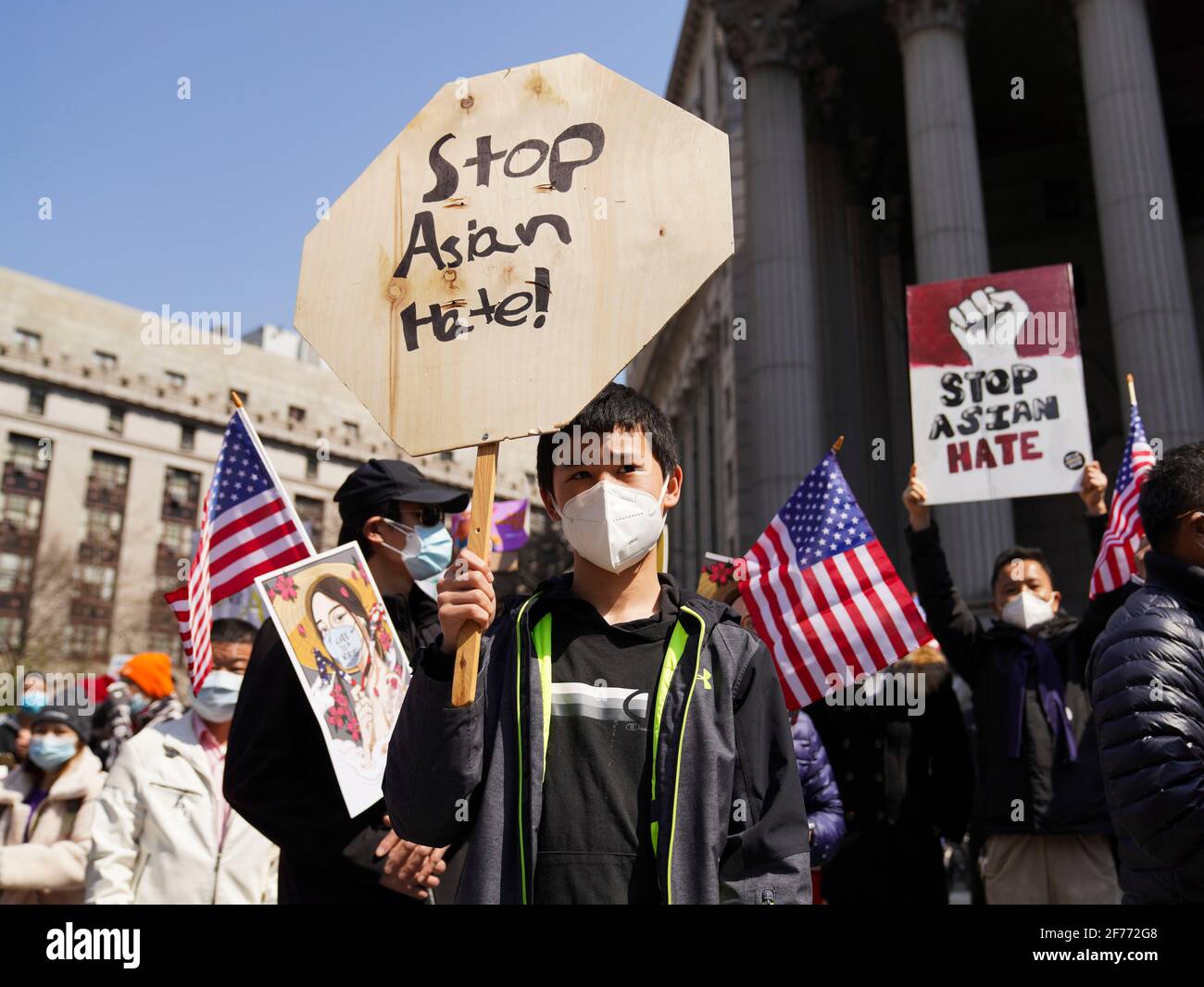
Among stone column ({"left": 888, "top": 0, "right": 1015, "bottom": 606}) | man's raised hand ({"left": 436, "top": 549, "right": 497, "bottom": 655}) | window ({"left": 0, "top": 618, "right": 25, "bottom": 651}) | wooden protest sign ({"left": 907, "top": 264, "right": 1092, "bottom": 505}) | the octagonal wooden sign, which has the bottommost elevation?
man's raised hand ({"left": 436, "top": 549, "right": 497, "bottom": 655})

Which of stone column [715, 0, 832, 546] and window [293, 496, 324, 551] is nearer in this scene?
stone column [715, 0, 832, 546]

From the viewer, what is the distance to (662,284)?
9.20 ft

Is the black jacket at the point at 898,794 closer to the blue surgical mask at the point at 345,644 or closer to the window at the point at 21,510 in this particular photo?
the blue surgical mask at the point at 345,644

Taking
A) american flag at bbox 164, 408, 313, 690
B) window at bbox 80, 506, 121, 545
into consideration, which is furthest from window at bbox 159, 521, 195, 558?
american flag at bbox 164, 408, 313, 690

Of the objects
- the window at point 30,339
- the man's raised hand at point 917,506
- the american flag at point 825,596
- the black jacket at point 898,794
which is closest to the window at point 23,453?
the window at point 30,339

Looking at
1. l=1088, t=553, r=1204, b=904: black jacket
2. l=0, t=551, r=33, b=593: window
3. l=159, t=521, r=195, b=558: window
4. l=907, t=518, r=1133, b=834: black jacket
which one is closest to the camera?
l=1088, t=553, r=1204, b=904: black jacket

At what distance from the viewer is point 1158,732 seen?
2.83m

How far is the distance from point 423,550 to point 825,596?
9.79ft

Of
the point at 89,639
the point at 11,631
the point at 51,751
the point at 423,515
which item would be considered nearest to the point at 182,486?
the point at 89,639

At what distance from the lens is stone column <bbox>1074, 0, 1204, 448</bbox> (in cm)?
1723

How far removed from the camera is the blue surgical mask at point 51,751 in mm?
7012

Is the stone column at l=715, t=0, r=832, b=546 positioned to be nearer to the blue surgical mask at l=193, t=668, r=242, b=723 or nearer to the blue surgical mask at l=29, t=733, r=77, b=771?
the blue surgical mask at l=29, t=733, r=77, b=771

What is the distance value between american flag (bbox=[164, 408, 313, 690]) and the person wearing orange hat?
3196 millimetres

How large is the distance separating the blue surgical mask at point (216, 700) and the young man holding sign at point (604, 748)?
3.08 meters
